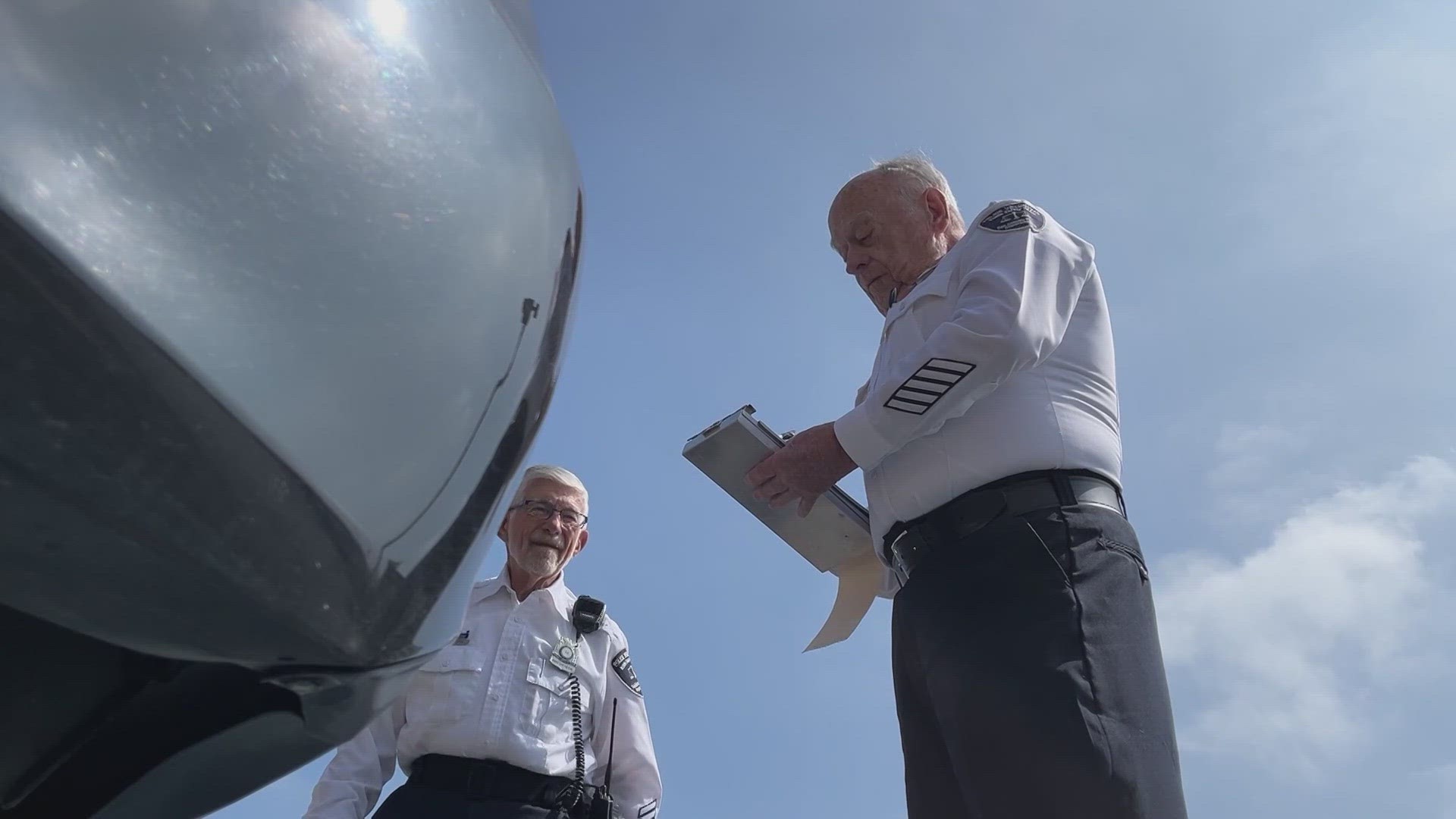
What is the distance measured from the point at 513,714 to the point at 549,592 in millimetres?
396

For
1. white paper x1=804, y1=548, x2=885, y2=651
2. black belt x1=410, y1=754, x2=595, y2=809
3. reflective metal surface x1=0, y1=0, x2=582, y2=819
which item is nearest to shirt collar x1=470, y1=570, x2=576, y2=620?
black belt x1=410, y1=754, x2=595, y2=809

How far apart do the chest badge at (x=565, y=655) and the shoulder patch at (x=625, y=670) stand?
0.37 ft

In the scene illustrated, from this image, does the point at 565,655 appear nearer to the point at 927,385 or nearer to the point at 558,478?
the point at 558,478

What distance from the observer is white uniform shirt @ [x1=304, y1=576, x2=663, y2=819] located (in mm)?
2207

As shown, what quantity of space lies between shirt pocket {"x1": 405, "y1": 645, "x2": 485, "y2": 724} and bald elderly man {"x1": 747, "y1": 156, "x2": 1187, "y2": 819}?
3.29 ft

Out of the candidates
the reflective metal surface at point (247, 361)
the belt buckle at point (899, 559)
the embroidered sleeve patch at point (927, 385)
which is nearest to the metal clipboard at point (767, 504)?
the belt buckle at point (899, 559)

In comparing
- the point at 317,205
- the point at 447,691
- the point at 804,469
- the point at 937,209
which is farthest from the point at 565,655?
the point at 317,205

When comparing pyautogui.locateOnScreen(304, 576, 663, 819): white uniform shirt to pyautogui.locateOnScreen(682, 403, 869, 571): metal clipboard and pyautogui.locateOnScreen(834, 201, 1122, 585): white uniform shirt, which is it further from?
pyautogui.locateOnScreen(834, 201, 1122, 585): white uniform shirt

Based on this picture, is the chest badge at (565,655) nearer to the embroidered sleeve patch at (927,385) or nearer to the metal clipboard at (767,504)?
the metal clipboard at (767,504)

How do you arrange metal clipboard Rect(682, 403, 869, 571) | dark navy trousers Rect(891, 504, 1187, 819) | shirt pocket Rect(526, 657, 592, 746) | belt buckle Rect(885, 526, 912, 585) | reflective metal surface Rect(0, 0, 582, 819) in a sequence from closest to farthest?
reflective metal surface Rect(0, 0, 582, 819) → dark navy trousers Rect(891, 504, 1187, 819) → belt buckle Rect(885, 526, 912, 585) → metal clipboard Rect(682, 403, 869, 571) → shirt pocket Rect(526, 657, 592, 746)

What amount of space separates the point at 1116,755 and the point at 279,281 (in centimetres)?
101

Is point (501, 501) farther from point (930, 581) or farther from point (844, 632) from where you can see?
point (844, 632)

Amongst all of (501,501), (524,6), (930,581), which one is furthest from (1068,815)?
(524,6)

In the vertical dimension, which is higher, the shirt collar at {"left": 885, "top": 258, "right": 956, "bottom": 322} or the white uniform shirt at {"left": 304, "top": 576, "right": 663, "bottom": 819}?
the shirt collar at {"left": 885, "top": 258, "right": 956, "bottom": 322}
